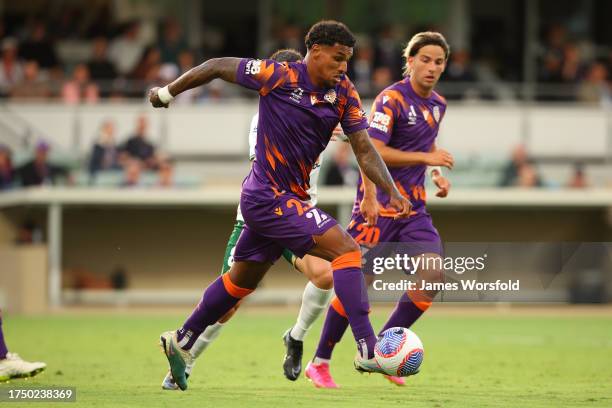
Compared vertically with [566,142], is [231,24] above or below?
above

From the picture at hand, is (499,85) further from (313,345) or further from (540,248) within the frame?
(540,248)

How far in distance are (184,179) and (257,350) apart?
9034 millimetres

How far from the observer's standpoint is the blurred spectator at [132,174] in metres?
20.9

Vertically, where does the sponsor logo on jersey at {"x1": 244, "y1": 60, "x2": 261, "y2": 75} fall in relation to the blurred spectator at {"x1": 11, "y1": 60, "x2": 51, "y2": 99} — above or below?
above

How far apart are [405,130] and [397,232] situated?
821mm

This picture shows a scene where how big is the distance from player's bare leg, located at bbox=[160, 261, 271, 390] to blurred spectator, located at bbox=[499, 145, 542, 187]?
14.0m

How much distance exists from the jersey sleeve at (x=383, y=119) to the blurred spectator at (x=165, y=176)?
12005 millimetres

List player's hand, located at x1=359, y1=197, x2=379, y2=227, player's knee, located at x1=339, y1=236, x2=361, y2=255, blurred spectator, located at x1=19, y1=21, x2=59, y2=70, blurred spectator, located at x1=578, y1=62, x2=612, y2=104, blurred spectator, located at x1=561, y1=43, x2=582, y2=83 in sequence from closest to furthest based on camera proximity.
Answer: player's knee, located at x1=339, y1=236, x2=361, y2=255
player's hand, located at x1=359, y1=197, x2=379, y2=227
blurred spectator, located at x1=19, y1=21, x2=59, y2=70
blurred spectator, located at x1=578, y1=62, x2=612, y2=104
blurred spectator, located at x1=561, y1=43, x2=582, y2=83

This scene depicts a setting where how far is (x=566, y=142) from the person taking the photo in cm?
2372

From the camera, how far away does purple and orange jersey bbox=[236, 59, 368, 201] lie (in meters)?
7.69

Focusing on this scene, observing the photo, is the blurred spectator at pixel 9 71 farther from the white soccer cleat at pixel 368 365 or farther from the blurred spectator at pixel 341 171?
the white soccer cleat at pixel 368 365

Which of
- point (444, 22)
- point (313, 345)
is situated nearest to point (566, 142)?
point (444, 22)

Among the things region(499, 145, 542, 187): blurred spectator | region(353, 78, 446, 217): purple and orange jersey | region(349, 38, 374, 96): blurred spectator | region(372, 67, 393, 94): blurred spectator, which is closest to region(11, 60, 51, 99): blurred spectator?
region(349, 38, 374, 96): blurred spectator
